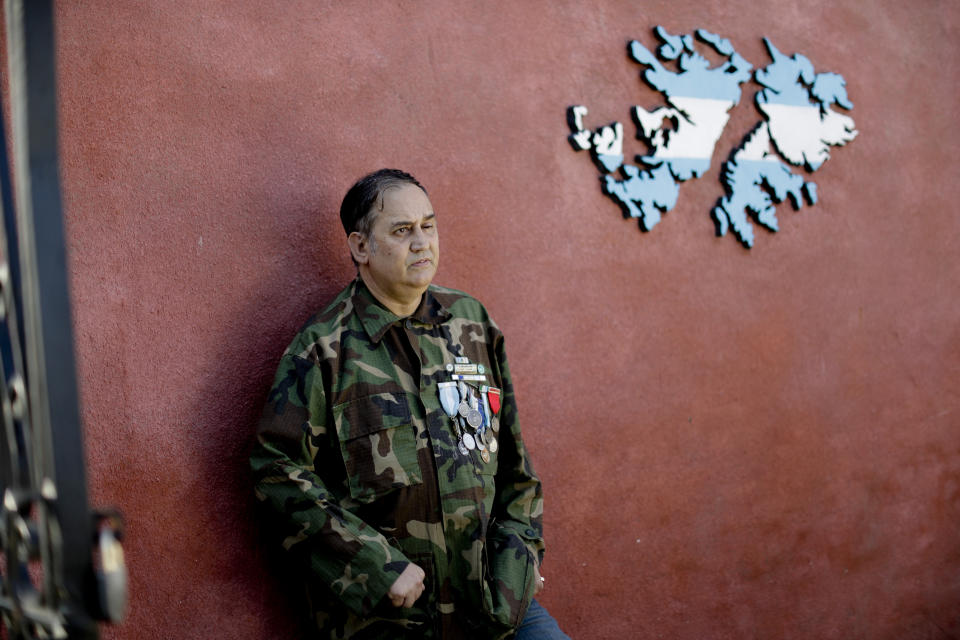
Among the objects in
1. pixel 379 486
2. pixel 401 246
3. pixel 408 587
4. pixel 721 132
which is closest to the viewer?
pixel 408 587

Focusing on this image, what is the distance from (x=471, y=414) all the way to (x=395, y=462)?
24cm

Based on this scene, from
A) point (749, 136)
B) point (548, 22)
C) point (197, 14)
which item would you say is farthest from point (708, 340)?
point (197, 14)

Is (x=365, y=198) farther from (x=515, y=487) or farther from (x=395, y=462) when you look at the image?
(x=515, y=487)

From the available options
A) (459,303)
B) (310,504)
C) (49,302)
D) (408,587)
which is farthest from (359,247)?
(49,302)

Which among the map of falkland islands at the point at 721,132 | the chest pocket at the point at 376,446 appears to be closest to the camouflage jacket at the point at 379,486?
the chest pocket at the point at 376,446

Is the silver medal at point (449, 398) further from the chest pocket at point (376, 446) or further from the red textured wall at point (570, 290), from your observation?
the red textured wall at point (570, 290)

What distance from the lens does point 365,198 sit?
205cm

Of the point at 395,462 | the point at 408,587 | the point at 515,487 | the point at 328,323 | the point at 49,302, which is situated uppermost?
the point at 49,302

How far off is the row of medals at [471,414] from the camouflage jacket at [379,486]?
0.05ft

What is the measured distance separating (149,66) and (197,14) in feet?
0.63

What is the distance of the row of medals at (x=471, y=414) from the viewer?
2.02 meters

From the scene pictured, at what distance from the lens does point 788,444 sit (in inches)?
124

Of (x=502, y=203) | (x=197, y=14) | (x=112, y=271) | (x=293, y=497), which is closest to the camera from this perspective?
(x=293, y=497)

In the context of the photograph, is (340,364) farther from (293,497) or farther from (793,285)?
(793,285)
